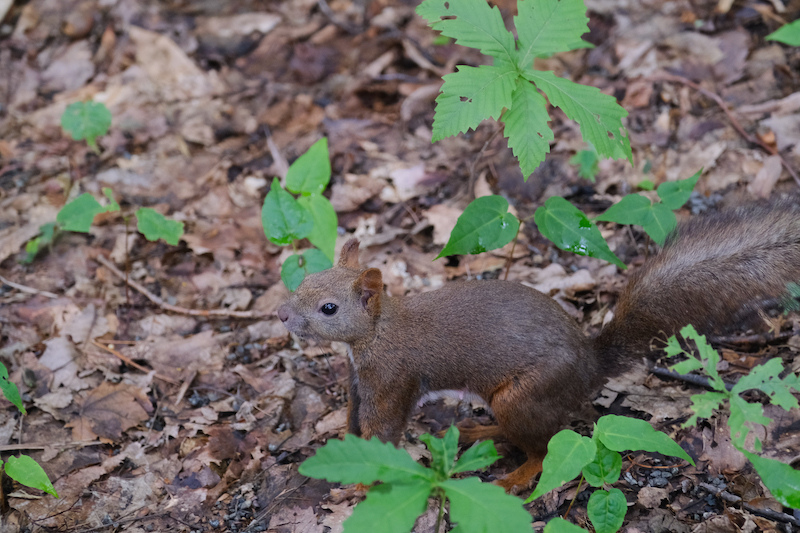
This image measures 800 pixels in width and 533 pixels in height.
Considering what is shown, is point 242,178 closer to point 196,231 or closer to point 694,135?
point 196,231

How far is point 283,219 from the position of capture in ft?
12.5

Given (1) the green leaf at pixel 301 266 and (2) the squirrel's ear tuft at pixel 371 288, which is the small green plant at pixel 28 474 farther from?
(2) the squirrel's ear tuft at pixel 371 288

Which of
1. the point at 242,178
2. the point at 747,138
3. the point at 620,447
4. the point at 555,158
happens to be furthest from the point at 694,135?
the point at 242,178

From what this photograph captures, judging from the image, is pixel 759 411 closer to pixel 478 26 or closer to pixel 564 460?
pixel 564 460

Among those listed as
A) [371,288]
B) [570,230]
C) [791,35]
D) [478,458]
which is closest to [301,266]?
[371,288]

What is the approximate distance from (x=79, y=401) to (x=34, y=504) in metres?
0.75

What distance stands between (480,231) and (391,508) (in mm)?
1790

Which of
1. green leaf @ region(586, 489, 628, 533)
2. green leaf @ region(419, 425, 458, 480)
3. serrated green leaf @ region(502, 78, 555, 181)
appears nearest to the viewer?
green leaf @ region(419, 425, 458, 480)

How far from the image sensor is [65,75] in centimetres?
709

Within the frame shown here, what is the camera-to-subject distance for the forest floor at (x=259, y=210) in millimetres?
3500

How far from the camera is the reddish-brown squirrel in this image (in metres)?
3.12

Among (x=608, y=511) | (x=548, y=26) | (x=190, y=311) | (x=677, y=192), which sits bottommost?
(x=190, y=311)

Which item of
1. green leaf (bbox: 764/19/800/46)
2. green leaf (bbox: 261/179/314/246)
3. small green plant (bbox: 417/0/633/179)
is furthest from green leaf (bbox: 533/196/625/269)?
green leaf (bbox: 764/19/800/46)

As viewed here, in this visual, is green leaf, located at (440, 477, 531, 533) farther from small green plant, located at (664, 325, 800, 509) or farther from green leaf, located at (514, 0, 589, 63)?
green leaf, located at (514, 0, 589, 63)
